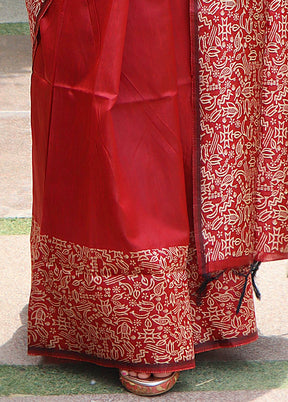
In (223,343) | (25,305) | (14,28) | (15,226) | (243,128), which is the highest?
(14,28)

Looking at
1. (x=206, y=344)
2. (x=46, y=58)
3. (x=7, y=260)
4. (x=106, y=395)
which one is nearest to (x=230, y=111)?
(x=46, y=58)

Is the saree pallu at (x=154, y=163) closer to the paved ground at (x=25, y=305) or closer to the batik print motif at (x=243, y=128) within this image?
the batik print motif at (x=243, y=128)

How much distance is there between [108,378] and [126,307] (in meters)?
0.36

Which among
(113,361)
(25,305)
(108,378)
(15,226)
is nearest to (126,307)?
(113,361)

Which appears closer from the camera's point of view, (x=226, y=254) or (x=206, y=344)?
(x=226, y=254)

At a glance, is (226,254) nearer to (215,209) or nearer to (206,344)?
(215,209)

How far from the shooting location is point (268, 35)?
2477mm

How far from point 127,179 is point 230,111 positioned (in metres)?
0.37

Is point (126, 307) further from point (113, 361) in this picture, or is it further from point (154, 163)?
point (154, 163)

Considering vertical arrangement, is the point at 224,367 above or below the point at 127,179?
below

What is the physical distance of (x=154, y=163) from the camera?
2438 millimetres

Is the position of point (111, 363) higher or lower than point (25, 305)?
lower

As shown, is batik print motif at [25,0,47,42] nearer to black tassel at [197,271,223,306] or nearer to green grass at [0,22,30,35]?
black tassel at [197,271,223,306]

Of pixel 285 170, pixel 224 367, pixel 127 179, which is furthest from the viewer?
pixel 224 367
